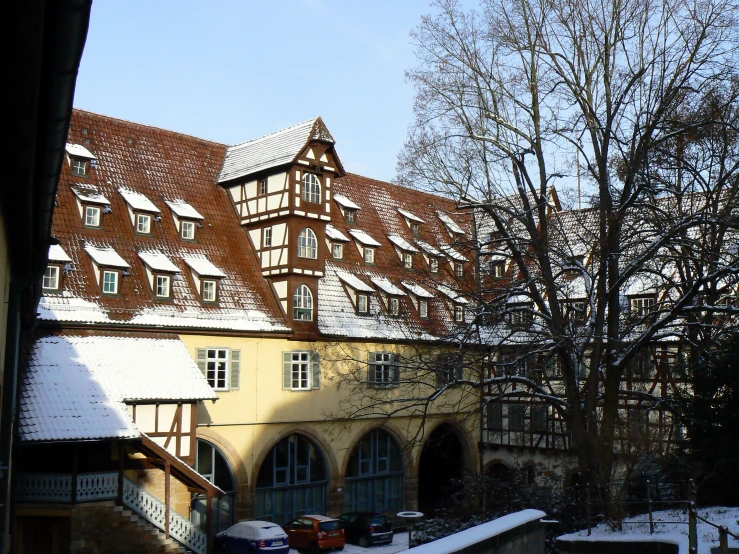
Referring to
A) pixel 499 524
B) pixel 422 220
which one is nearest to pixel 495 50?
pixel 499 524

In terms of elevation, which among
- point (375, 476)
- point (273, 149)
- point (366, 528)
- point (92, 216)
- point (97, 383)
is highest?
point (273, 149)

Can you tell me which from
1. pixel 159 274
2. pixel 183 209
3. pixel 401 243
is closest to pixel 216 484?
pixel 159 274

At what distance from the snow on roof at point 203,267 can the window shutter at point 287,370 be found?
10.8ft

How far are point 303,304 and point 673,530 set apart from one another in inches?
611

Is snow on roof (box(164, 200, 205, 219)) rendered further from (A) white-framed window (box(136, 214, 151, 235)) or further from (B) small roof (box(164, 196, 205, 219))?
(A) white-framed window (box(136, 214, 151, 235))

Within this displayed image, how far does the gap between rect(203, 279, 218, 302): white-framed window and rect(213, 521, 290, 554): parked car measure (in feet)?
21.1

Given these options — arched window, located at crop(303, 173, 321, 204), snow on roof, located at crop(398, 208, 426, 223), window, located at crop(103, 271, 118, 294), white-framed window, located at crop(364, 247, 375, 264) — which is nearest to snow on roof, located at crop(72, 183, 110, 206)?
window, located at crop(103, 271, 118, 294)

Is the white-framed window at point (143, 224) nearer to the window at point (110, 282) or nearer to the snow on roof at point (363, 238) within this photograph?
the window at point (110, 282)

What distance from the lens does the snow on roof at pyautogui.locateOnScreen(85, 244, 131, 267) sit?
21.3 metres

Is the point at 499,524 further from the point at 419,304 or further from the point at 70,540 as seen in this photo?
the point at 419,304

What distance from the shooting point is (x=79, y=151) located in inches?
919

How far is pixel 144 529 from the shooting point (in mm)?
17969

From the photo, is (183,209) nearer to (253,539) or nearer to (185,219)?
(185,219)

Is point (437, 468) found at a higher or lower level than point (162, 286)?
lower
